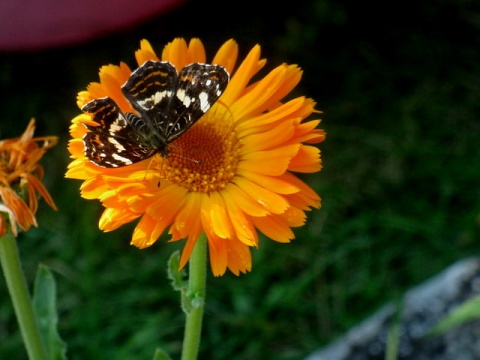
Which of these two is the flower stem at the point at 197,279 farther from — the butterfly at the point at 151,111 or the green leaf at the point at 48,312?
the green leaf at the point at 48,312

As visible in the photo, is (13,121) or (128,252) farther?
(13,121)

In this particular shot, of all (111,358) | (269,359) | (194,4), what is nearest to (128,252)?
(111,358)

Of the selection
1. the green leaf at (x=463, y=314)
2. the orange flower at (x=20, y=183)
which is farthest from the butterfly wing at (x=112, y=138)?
the green leaf at (x=463, y=314)

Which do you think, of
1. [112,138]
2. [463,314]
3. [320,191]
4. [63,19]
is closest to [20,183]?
[112,138]

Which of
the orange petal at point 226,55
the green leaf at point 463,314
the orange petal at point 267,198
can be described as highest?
the orange petal at point 226,55

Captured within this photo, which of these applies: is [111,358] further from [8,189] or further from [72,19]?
[8,189]
